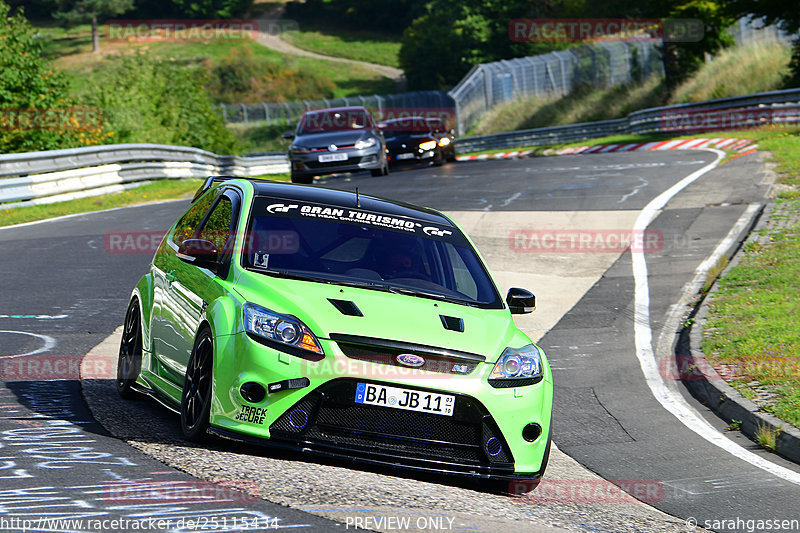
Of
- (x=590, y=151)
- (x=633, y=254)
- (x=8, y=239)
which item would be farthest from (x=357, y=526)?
(x=590, y=151)

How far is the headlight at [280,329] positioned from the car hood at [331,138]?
1909cm

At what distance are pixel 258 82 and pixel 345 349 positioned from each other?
97.3m

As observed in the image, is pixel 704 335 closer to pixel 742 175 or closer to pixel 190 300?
pixel 190 300

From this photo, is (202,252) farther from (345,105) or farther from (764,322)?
(345,105)

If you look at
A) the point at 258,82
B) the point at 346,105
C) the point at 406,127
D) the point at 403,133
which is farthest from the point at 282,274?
the point at 258,82

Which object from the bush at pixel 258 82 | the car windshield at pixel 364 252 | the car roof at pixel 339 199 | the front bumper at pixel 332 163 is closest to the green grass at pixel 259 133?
the bush at pixel 258 82

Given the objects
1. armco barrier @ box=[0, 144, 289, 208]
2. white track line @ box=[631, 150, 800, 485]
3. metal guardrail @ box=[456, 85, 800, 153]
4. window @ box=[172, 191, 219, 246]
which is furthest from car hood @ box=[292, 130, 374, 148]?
window @ box=[172, 191, 219, 246]

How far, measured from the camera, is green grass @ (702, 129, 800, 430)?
928cm

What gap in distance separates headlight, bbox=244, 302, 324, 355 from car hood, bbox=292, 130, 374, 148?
62.6 feet

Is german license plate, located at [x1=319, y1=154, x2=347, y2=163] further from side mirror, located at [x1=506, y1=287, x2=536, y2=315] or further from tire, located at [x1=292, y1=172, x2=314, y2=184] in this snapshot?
side mirror, located at [x1=506, y1=287, x2=536, y2=315]

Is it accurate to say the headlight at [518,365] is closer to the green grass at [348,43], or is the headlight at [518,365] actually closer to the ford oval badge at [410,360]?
the ford oval badge at [410,360]

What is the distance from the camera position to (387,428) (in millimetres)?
6102

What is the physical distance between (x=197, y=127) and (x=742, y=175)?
2862 cm

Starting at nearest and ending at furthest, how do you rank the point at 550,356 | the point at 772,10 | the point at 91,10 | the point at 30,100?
the point at 550,356, the point at 30,100, the point at 772,10, the point at 91,10
